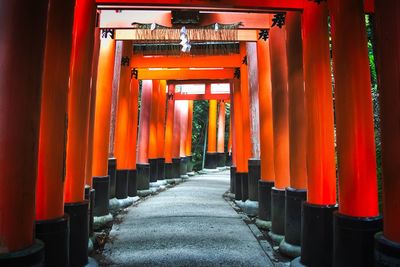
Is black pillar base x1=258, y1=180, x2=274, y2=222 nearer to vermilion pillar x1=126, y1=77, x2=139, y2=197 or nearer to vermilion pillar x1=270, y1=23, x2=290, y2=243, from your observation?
vermilion pillar x1=270, y1=23, x2=290, y2=243

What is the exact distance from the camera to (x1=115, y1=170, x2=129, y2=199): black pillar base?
1004cm

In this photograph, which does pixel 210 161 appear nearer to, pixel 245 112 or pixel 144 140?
pixel 144 140

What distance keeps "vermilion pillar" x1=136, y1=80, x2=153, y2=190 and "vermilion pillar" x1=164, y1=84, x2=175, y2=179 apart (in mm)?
3791

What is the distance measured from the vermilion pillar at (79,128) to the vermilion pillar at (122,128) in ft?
16.3

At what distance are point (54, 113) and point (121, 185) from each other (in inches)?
261

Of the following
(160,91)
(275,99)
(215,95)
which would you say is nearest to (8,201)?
(275,99)

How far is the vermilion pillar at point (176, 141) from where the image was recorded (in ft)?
57.0

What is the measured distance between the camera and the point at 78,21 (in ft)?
16.1

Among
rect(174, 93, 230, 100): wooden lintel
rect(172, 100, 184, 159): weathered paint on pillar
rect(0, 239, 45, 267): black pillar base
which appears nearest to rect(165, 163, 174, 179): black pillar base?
rect(172, 100, 184, 159): weathered paint on pillar

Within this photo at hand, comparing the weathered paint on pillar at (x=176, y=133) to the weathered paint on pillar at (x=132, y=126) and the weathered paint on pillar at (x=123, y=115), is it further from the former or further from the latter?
the weathered paint on pillar at (x=123, y=115)

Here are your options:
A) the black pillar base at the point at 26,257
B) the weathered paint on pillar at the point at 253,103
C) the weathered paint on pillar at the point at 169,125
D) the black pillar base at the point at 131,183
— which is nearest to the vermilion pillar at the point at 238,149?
Result: the weathered paint on pillar at the point at 253,103

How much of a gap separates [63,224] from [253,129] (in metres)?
5.87

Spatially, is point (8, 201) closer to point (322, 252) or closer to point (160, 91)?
point (322, 252)

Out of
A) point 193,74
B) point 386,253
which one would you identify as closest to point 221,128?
point 193,74
